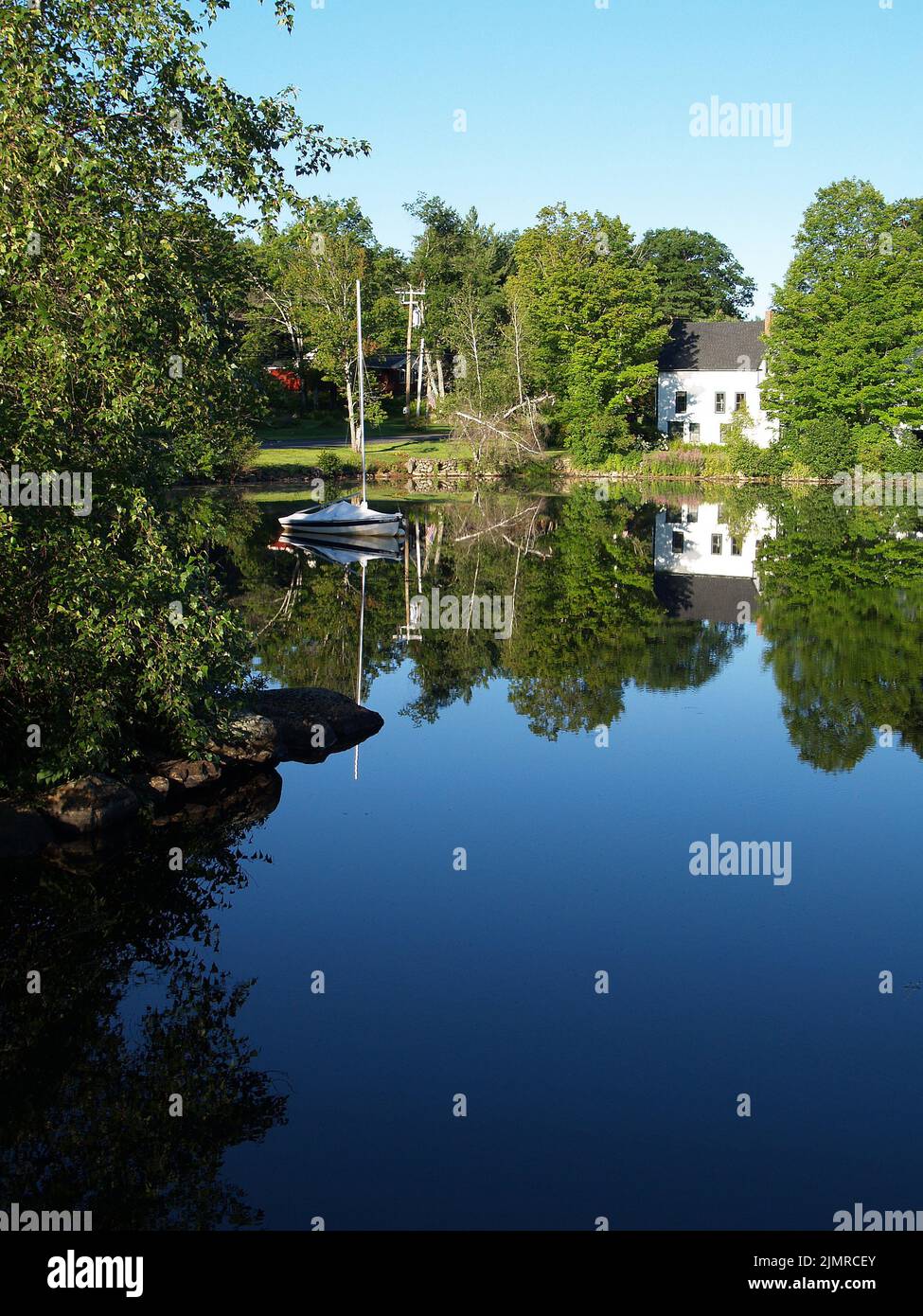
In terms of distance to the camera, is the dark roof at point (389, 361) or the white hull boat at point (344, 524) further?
the dark roof at point (389, 361)

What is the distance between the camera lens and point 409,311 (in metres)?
90.1

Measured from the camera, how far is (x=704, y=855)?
45.7 feet

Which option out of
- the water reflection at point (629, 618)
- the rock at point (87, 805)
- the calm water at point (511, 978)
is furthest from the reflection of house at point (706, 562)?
the rock at point (87, 805)

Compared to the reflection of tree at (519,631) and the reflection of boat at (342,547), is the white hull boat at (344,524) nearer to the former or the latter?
the reflection of boat at (342,547)

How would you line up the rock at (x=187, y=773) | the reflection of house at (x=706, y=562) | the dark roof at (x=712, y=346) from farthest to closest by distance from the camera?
the dark roof at (x=712, y=346) < the reflection of house at (x=706, y=562) < the rock at (x=187, y=773)

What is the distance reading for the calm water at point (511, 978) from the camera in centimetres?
806

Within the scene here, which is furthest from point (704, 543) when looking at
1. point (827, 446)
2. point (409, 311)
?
point (409, 311)

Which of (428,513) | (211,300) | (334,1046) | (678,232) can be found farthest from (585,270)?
(334,1046)

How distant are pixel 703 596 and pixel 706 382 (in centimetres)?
4637

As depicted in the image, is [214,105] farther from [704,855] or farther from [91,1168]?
[91,1168]

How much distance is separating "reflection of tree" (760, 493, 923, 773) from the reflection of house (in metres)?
0.74

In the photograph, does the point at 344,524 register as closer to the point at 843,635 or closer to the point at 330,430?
the point at 843,635

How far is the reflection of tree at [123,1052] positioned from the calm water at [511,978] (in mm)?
31
